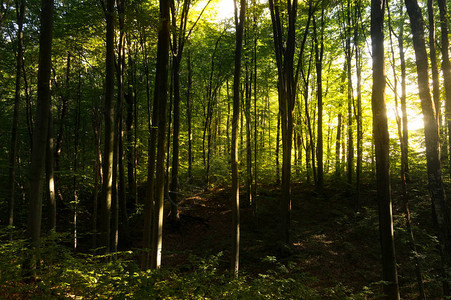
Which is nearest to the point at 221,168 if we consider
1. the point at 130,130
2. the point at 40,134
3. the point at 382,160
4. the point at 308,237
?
the point at 130,130

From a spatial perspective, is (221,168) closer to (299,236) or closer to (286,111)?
(299,236)

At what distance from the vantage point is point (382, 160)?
189 inches

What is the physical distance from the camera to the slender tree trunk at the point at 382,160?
468 centimetres

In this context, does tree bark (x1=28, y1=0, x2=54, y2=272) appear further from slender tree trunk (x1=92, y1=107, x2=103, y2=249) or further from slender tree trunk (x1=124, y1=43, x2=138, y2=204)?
slender tree trunk (x1=124, y1=43, x2=138, y2=204)

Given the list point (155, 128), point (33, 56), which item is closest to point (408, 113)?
point (155, 128)

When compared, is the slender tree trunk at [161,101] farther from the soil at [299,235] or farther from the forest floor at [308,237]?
the soil at [299,235]

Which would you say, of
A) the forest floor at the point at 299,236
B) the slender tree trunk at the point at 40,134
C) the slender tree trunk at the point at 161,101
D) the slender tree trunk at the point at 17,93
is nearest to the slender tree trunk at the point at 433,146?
the forest floor at the point at 299,236

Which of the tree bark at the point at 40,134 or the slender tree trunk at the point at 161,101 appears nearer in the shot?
the tree bark at the point at 40,134

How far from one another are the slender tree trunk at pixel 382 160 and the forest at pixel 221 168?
0.03m

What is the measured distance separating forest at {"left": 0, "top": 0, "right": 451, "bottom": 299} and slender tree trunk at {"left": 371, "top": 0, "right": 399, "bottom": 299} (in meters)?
0.03

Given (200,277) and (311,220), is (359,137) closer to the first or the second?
(311,220)

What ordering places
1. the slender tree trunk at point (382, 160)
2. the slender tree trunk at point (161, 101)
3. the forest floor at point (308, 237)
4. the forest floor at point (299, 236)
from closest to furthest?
1. the slender tree trunk at point (382, 160)
2. the slender tree trunk at point (161, 101)
3. the forest floor at point (308, 237)
4. the forest floor at point (299, 236)

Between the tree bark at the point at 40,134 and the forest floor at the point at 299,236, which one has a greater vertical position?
the tree bark at the point at 40,134

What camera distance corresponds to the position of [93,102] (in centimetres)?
1204
